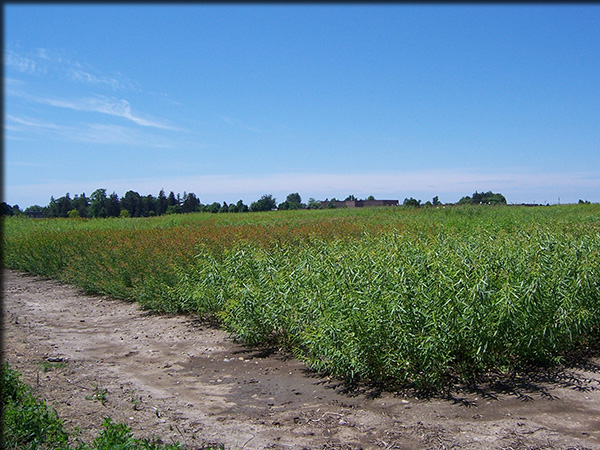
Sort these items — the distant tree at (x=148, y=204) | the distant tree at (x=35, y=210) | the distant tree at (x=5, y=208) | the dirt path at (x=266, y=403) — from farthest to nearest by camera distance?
the distant tree at (x=148, y=204) < the distant tree at (x=35, y=210) < the distant tree at (x=5, y=208) < the dirt path at (x=266, y=403)

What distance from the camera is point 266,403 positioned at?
501cm

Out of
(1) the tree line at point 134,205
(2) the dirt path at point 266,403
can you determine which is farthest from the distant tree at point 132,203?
(2) the dirt path at point 266,403

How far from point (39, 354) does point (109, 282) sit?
14.8 ft

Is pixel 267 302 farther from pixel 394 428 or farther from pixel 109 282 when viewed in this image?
pixel 109 282

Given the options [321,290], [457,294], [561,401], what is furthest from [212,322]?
[561,401]

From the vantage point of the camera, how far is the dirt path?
4.00 metres

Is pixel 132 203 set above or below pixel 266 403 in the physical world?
above

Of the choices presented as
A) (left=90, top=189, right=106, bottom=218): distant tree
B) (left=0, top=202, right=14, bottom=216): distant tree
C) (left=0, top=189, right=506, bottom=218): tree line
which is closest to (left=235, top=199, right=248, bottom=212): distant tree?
(left=0, top=189, right=506, bottom=218): tree line

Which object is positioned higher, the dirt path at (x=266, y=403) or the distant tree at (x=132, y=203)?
the distant tree at (x=132, y=203)

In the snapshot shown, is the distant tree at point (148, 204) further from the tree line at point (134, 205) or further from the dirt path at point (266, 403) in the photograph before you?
the dirt path at point (266, 403)

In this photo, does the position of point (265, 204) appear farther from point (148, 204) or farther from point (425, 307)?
point (425, 307)

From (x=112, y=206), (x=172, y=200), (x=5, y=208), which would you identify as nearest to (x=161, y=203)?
(x=172, y=200)

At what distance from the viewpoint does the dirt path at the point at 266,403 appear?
4.00 m

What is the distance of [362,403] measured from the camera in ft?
15.7
